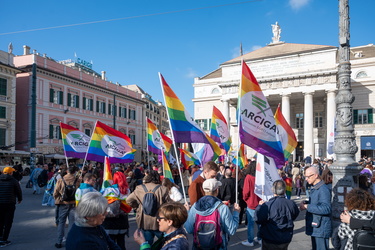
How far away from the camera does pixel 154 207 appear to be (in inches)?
168

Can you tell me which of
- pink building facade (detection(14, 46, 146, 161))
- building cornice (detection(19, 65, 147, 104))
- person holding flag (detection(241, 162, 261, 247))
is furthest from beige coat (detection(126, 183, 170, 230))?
building cornice (detection(19, 65, 147, 104))

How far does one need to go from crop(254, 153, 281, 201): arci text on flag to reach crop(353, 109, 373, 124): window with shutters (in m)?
34.5

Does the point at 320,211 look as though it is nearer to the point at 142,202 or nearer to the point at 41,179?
the point at 142,202

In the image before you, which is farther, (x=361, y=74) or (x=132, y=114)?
(x=132, y=114)

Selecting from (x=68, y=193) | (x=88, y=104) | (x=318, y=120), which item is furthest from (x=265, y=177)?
(x=318, y=120)

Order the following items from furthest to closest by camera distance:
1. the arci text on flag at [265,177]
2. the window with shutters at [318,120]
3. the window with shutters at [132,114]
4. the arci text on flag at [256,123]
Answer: the window with shutters at [132,114]
the window with shutters at [318,120]
the arci text on flag at [265,177]
the arci text on flag at [256,123]

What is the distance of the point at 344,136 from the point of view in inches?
216

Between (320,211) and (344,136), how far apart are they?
201 cm

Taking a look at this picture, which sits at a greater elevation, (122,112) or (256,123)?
(122,112)

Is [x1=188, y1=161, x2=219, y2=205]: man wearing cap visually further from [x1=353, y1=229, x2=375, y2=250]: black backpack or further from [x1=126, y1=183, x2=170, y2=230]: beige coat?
[x1=353, y1=229, x2=375, y2=250]: black backpack

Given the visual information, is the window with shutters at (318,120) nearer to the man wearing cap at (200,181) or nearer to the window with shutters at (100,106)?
the window with shutters at (100,106)

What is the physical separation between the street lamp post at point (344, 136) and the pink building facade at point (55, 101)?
936 inches

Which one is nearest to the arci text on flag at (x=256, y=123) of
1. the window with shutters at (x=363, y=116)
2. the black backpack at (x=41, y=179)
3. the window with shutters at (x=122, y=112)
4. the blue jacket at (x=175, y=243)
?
the blue jacket at (x=175, y=243)

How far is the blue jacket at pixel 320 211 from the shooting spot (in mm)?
4134
